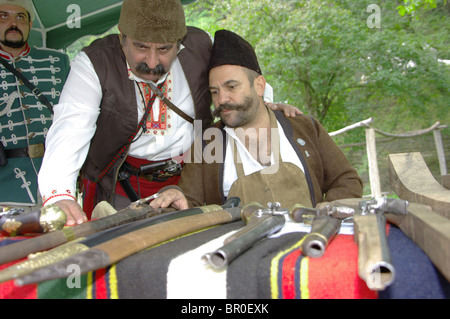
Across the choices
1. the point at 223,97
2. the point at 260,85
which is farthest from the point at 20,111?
the point at 260,85

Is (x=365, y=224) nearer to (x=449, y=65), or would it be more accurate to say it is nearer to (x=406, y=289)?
(x=406, y=289)

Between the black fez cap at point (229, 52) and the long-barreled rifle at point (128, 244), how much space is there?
131cm

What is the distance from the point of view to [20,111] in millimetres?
3295

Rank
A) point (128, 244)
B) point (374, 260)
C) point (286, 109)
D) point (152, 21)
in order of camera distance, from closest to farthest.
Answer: point (374, 260) → point (128, 244) → point (152, 21) → point (286, 109)

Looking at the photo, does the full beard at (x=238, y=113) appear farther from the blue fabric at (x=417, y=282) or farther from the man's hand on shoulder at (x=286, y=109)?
the blue fabric at (x=417, y=282)

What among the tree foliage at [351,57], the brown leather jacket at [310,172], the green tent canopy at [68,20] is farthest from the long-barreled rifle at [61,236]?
the tree foliage at [351,57]

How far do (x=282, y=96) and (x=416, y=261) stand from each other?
10.2 m

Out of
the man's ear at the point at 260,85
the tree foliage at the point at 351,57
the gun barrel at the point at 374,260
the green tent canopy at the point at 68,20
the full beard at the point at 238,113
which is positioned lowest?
the gun barrel at the point at 374,260

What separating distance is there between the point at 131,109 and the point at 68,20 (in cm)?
186

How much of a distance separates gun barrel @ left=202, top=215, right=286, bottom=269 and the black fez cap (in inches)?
59.7

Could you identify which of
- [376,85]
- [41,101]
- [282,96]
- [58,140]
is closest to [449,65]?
[376,85]

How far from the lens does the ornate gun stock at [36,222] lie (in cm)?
126

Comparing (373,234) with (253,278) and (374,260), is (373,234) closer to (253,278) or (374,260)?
(374,260)

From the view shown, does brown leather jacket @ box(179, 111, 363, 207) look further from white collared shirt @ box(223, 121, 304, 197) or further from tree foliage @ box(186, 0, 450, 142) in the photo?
tree foliage @ box(186, 0, 450, 142)
